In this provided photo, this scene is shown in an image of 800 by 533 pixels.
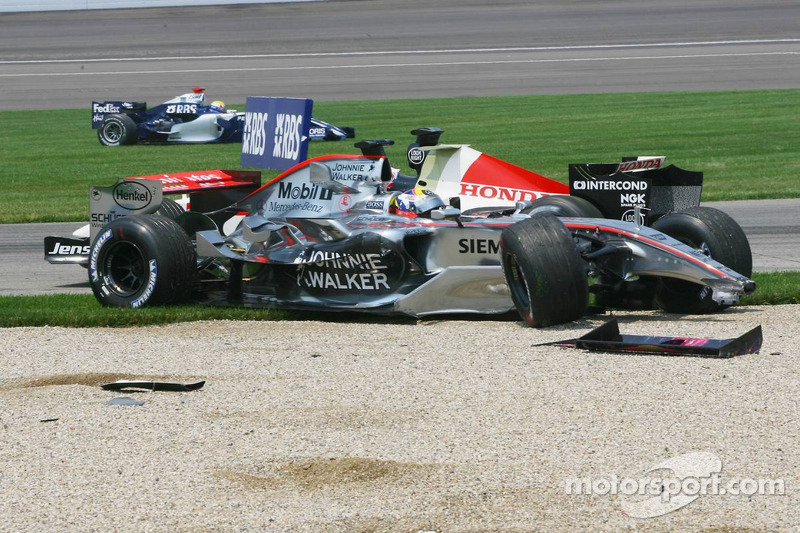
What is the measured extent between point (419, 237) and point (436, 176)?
1924 mm

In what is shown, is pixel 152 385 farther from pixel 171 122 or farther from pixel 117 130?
pixel 117 130

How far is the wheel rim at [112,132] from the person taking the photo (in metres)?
25.3

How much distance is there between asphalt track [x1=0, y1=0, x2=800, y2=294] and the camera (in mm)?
32750

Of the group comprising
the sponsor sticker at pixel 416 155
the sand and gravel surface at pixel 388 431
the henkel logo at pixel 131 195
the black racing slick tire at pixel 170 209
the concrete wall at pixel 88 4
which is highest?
A: the concrete wall at pixel 88 4

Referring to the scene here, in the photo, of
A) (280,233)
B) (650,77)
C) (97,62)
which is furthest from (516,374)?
(97,62)

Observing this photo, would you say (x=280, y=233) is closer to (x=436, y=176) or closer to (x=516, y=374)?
(x=436, y=176)

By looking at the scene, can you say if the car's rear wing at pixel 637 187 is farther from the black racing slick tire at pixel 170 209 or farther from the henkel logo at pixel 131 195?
the black racing slick tire at pixel 170 209

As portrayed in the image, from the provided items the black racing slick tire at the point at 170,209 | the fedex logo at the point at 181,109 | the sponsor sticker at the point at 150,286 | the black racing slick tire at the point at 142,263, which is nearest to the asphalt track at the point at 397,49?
the fedex logo at the point at 181,109

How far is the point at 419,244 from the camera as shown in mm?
8727

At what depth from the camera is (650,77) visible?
32094 millimetres

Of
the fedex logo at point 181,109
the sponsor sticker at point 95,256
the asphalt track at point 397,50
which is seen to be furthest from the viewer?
the asphalt track at point 397,50

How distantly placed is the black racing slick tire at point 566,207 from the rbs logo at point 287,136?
7.10ft

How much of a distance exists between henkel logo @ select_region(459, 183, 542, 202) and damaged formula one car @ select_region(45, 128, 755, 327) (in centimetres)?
1

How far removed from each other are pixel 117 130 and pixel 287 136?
53.0ft
